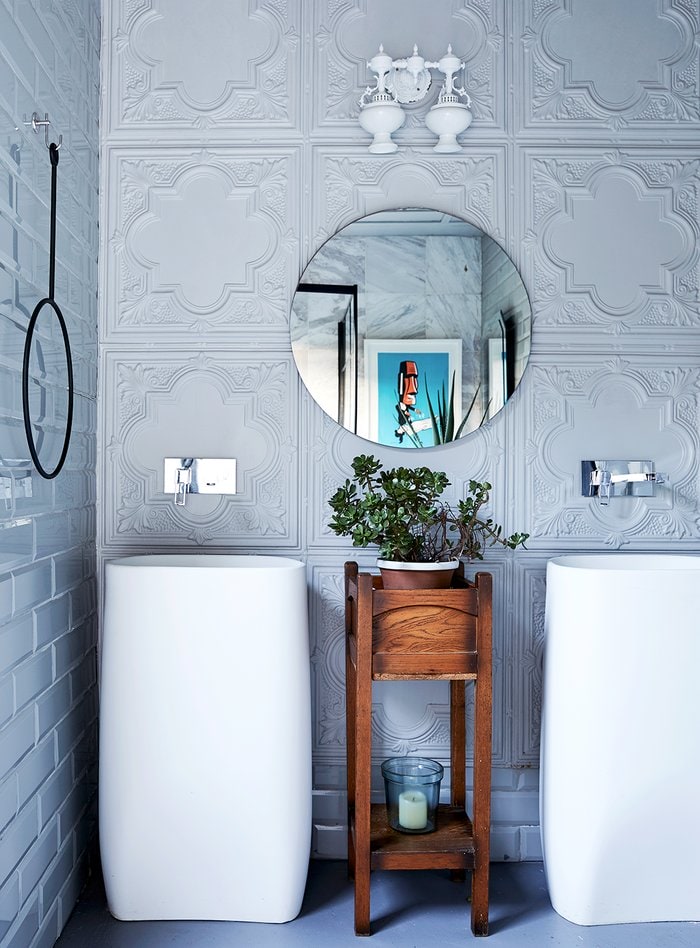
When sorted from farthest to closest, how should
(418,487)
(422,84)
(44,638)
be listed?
(422,84) < (418,487) < (44,638)

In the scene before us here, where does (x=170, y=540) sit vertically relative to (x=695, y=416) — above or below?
below

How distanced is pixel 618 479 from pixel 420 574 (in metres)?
0.66

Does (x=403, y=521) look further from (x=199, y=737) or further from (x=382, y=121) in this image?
(x=382, y=121)

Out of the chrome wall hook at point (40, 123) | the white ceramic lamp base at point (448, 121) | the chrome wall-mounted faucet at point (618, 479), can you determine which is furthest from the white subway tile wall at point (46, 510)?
the chrome wall-mounted faucet at point (618, 479)

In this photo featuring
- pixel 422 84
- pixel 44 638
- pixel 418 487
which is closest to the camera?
pixel 44 638

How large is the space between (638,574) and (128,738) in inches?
45.0

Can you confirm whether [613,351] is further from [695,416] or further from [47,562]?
[47,562]

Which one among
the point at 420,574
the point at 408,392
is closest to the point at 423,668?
the point at 420,574

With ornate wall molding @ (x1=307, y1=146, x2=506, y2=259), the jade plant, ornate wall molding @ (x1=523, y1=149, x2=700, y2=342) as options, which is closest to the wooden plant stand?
Answer: the jade plant

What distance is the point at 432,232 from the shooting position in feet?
6.89

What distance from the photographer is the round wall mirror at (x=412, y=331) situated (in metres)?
2.09

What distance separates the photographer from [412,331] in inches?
82.4

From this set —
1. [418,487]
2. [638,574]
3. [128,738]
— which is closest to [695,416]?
[638,574]

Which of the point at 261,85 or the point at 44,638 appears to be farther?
the point at 261,85
